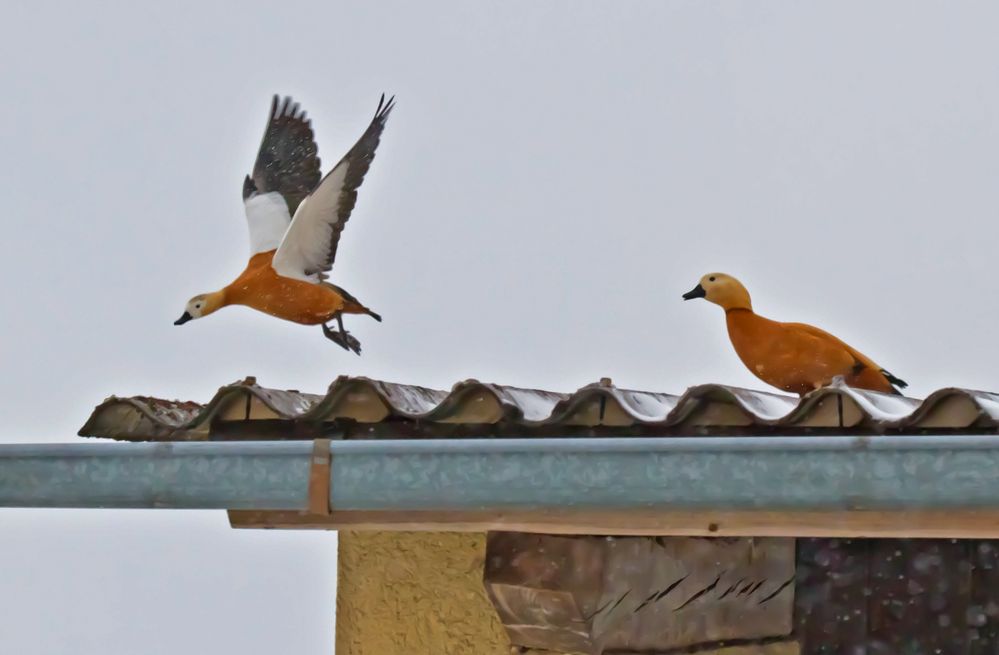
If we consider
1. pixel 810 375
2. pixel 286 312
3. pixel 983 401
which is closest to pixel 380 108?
pixel 286 312

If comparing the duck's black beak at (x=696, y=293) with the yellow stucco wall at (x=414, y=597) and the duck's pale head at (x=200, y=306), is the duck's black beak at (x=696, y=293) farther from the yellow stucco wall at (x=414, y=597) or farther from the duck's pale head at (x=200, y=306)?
the duck's pale head at (x=200, y=306)

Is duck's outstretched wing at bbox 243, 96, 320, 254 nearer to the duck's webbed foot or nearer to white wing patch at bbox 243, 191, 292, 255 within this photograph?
white wing patch at bbox 243, 191, 292, 255

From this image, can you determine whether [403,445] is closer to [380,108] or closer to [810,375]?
[810,375]

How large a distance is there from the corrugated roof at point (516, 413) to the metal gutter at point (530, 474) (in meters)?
0.26

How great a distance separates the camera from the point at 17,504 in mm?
2076

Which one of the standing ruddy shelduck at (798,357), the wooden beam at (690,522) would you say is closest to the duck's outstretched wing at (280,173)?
the standing ruddy shelduck at (798,357)

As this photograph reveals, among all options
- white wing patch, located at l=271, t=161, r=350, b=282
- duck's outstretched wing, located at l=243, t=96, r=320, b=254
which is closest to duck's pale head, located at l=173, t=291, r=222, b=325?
white wing patch, located at l=271, t=161, r=350, b=282

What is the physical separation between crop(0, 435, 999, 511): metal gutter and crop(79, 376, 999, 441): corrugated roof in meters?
0.26

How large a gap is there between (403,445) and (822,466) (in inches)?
22.5

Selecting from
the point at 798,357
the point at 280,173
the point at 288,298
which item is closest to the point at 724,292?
the point at 798,357

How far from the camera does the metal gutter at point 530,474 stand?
1.72m

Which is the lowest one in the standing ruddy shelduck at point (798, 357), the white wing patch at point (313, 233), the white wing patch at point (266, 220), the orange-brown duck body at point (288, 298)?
the standing ruddy shelduck at point (798, 357)

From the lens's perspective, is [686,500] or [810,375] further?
[810,375]

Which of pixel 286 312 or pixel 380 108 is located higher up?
pixel 380 108
